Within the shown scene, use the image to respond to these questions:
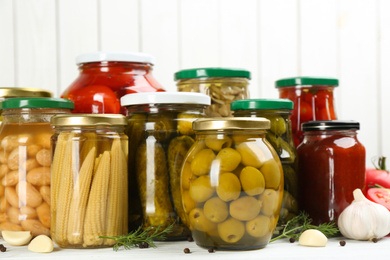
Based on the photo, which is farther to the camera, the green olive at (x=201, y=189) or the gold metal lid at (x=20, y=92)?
the gold metal lid at (x=20, y=92)

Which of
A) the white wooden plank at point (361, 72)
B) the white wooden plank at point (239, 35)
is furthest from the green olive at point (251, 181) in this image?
the white wooden plank at point (361, 72)

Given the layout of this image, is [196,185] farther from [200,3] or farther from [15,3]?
[15,3]

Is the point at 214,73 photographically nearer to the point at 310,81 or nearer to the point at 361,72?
the point at 310,81

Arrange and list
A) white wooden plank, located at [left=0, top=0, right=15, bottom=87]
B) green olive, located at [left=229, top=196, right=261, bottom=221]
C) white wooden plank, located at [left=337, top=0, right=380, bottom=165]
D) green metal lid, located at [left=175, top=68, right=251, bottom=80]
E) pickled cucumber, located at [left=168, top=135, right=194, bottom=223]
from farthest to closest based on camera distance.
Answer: white wooden plank, located at [left=337, top=0, right=380, bottom=165] → white wooden plank, located at [left=0, top=0, right=15, bottom=87] → green metal lid, located at [left=175, top=68, right=251, bottom=80] → pickled cucumber, located at [left=168, top=135, right=194, bottom=223] → green olive, located at [left=229, top=196, right=261, bottom=221]

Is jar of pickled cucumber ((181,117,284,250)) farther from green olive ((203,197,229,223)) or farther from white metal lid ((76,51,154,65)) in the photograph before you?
white metal lid ((76,51,154,65))

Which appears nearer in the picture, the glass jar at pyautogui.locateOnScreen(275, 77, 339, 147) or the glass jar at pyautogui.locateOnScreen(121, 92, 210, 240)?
Result: the glass jar at pyautogui.locateOnScreen(121, 92, 210, 240)

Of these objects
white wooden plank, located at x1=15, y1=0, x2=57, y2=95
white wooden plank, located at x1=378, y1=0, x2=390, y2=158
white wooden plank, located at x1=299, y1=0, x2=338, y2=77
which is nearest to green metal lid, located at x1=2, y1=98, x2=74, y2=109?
white wooden plank, located at x1=15, y1=0, x2=57, y2=95

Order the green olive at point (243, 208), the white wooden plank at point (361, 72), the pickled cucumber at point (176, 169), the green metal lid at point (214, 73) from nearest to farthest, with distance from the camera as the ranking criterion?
1. the green olive at point (243, 208)
2. the pickled cucumber at point (176, 169)
3. the green metal lid at point (214, 73)
4. the white wooden plank at point (361, 72)

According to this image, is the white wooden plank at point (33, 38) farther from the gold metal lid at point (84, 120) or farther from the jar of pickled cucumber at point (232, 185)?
the jar of pickled cucumber at point (232, 185)

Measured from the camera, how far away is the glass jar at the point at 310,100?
991 millimetres

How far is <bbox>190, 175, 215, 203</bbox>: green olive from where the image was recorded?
2.30 ft

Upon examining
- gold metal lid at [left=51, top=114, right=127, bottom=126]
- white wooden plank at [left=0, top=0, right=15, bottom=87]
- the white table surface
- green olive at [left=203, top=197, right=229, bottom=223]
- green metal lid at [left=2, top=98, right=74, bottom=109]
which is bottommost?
the white table surface

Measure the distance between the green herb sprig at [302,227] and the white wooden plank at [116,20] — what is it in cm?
95

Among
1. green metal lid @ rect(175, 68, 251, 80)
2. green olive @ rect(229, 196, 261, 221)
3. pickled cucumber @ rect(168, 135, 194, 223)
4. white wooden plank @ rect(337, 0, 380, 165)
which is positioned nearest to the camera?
green olive @ rect(229, 196, 261, 221)
